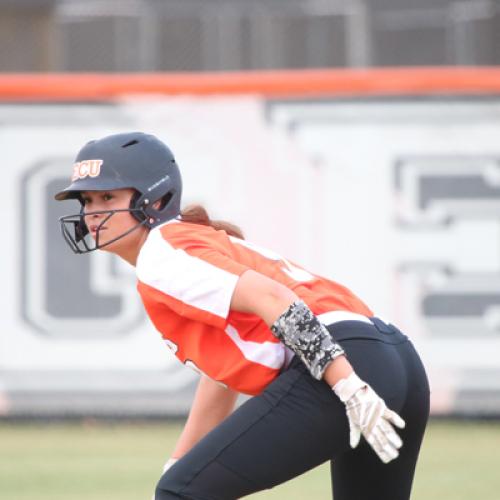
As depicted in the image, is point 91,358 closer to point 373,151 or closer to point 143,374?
point 143,374

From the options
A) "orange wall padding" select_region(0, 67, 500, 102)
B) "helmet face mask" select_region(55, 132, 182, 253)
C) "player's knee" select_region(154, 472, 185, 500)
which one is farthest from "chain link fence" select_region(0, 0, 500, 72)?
"player's knee" select_region(154, 472, 185, 500)

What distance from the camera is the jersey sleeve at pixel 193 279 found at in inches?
151

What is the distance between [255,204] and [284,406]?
634 centimetres

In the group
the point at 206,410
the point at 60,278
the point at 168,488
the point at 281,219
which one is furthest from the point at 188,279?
the point at 60,278

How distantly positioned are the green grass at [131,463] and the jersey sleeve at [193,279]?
10.7 ft

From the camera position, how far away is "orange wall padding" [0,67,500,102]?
10047mm

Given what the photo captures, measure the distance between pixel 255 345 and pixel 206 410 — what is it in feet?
2.15

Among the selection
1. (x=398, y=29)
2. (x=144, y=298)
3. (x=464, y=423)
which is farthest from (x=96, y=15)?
(x=144, y=298)

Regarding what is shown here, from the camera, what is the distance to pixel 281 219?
10125 mm

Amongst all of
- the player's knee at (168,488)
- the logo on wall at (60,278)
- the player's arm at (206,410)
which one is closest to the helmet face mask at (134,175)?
the player's arm at (206,410)

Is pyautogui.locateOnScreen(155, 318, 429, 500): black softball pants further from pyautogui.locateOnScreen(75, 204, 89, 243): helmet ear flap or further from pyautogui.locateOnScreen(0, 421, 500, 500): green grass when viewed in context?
pyautogui.locateOnScreen(0, 421, 500, 500): green grass

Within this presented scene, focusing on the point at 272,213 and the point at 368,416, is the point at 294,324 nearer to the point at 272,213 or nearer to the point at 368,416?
the point at 368,416

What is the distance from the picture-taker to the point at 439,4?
18.8 metres

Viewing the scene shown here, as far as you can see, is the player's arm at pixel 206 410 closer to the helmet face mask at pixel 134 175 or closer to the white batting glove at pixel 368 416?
the helmet face mask at pixel 134 175
